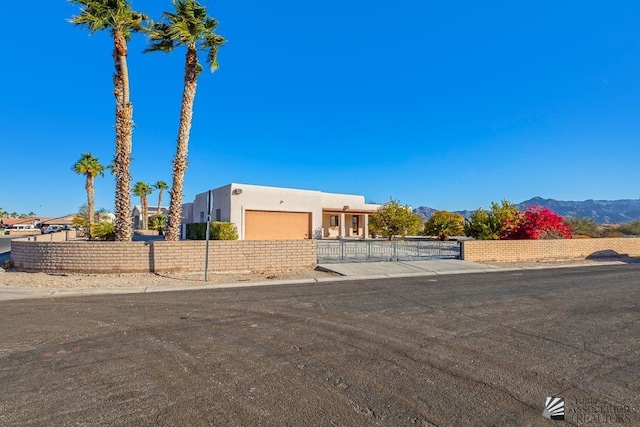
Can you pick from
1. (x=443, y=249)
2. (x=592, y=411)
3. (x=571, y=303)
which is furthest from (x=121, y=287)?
(x=443, y=249)

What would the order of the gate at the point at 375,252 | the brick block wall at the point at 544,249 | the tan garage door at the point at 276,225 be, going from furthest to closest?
the tan garage door at the point at 276,225, the brick block wall at the point at 544,249, the gate at the point at 375,252

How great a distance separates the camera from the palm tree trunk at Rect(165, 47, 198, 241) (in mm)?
13828

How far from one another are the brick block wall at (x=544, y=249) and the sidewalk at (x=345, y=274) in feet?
4.25

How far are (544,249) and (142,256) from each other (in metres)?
20.0

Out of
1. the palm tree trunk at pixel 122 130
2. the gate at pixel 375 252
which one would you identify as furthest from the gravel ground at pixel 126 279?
the gate at pixel 375 252

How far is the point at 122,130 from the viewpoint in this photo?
13.3 m

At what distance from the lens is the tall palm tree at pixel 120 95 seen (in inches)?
514

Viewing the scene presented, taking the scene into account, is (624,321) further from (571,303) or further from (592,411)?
(592,411)

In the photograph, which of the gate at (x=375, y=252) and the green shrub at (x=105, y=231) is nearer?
the gate at (x=375, y=252)

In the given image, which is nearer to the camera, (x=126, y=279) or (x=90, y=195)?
(x=126, y=279)

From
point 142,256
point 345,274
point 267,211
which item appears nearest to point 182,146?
point 142,256

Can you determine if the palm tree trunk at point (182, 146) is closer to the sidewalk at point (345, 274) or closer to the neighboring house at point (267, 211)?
the sidewalk at point (345, 274)

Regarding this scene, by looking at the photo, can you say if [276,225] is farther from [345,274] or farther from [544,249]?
[544,249]

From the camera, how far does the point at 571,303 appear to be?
806 cm
